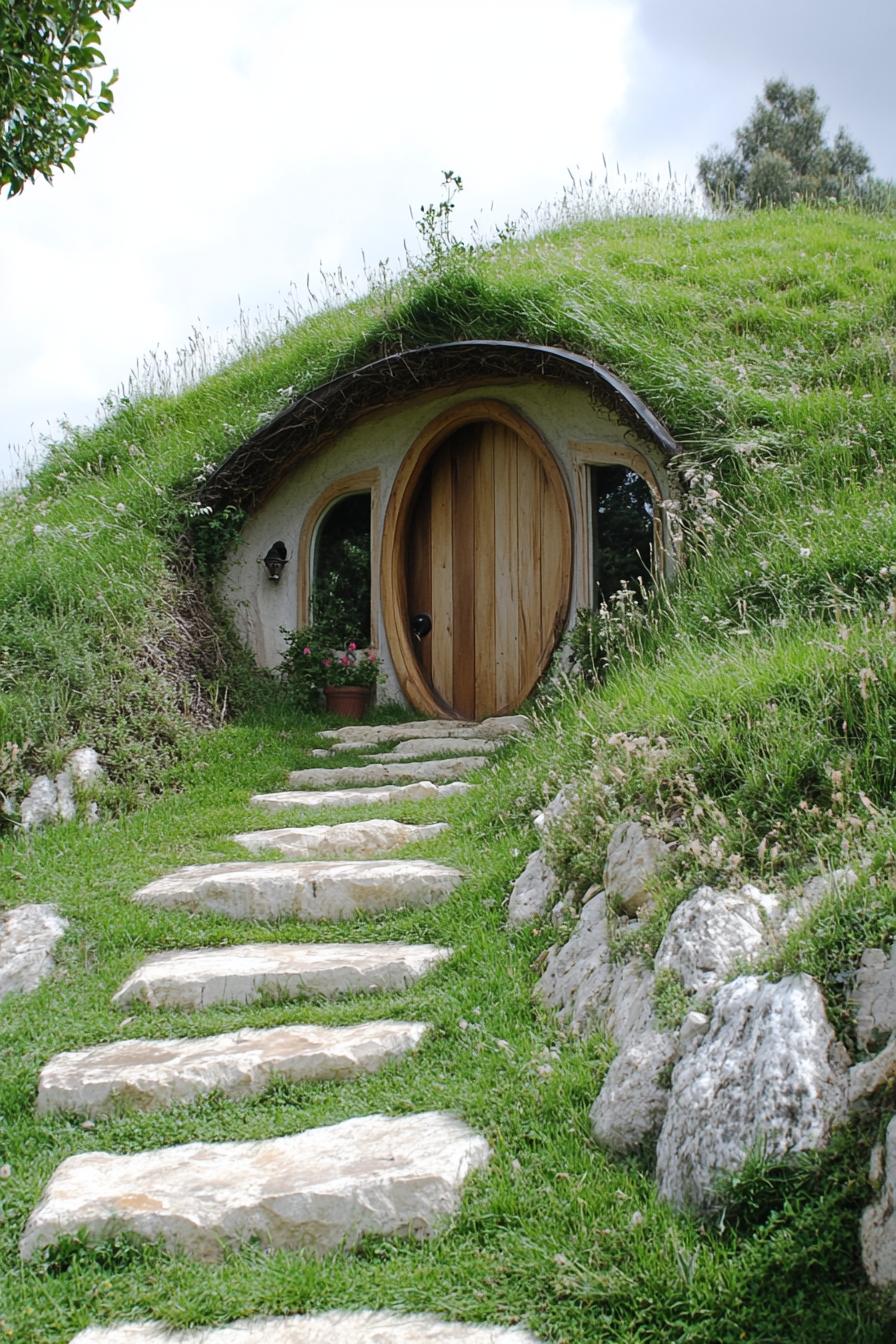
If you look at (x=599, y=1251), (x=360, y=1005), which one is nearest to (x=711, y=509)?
(x=360, y=1005)

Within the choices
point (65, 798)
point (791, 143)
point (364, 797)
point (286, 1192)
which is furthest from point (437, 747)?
point (791, 143)

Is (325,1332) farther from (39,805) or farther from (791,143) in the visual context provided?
(791,143)

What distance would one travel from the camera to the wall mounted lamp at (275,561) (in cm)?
911

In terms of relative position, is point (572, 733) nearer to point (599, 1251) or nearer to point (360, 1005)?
point (360, 1005)

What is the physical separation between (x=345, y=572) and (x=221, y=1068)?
603 centimetres

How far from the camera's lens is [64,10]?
545cm

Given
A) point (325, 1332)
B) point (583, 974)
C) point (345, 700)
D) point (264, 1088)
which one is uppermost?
point (345, 700)

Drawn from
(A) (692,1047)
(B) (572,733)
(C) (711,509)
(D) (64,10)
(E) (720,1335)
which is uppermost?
(D) (64,10)

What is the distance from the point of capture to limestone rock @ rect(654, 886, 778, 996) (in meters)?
2.97

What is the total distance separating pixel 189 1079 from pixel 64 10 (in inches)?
194

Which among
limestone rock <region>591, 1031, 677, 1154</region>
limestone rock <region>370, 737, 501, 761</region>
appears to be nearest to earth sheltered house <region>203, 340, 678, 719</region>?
limestone rock <region>370, 737, 501, 761</region>

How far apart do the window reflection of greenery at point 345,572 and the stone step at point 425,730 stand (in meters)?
1.19

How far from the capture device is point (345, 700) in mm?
8492


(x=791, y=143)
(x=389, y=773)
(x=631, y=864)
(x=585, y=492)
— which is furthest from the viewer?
(x=791, y=143)
